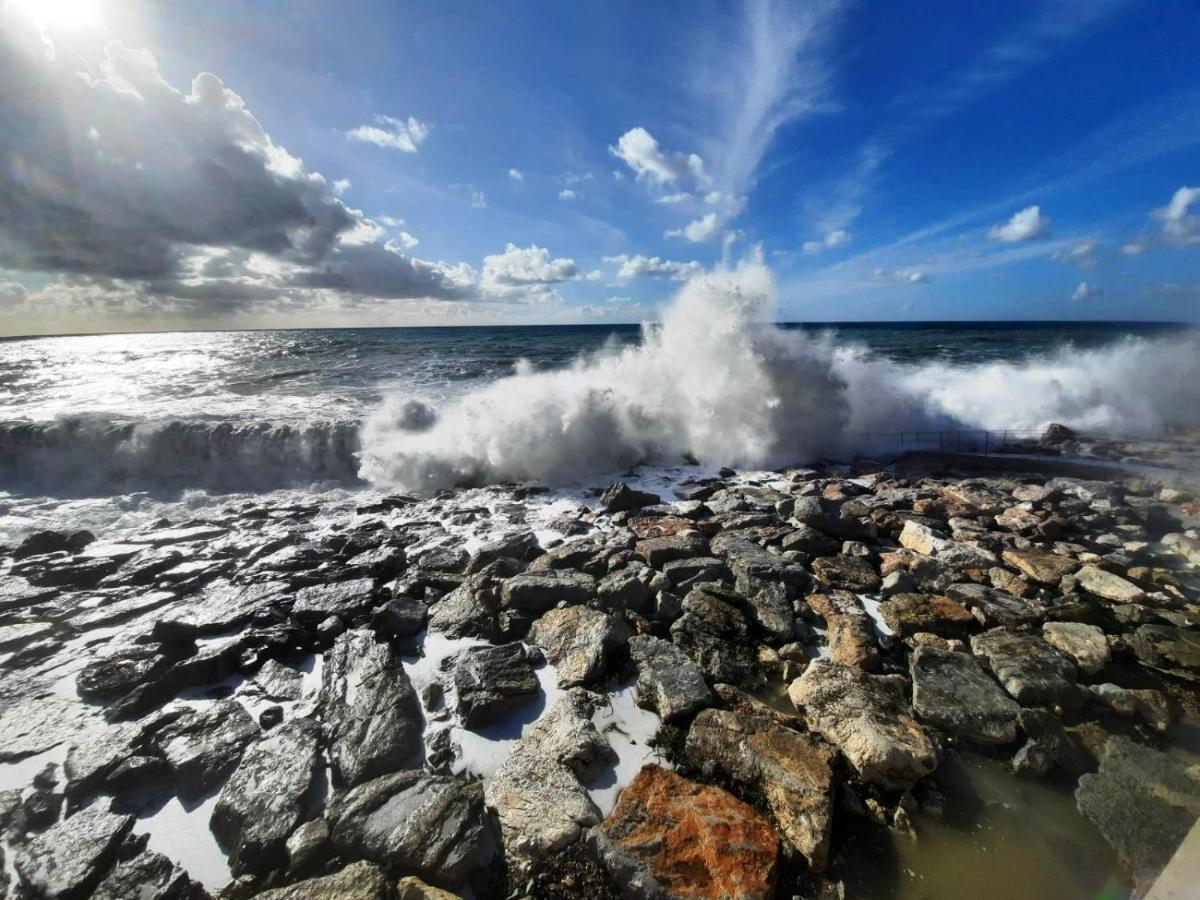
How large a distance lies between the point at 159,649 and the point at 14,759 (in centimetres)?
114

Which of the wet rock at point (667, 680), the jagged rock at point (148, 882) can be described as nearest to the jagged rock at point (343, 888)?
the jagged rock at point (148, 882)

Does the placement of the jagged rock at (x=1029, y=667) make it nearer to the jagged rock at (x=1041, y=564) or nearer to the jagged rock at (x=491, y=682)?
the jagged rock at (x=1041, y=564)

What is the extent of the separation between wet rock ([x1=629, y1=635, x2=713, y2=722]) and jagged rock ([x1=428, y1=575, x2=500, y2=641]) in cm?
158

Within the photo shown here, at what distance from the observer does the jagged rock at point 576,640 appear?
4285 millimetres

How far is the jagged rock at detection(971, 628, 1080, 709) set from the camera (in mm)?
3746

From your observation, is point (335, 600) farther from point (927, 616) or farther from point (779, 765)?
point (927, 616)

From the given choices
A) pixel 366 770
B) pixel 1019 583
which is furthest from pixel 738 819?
pixel 1019 583

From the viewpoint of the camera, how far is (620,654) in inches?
177

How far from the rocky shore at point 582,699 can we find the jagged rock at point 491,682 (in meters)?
0.02

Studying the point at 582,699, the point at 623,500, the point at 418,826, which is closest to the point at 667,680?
the point at 582,699

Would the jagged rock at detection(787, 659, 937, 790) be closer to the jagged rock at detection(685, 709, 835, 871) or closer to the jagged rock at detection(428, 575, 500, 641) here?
the jagged rock at detection(685, 709, 835, 871)

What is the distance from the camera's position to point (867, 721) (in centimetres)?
336

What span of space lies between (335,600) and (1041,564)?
8121mm

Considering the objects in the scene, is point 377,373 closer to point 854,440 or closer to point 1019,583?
point 854,440
